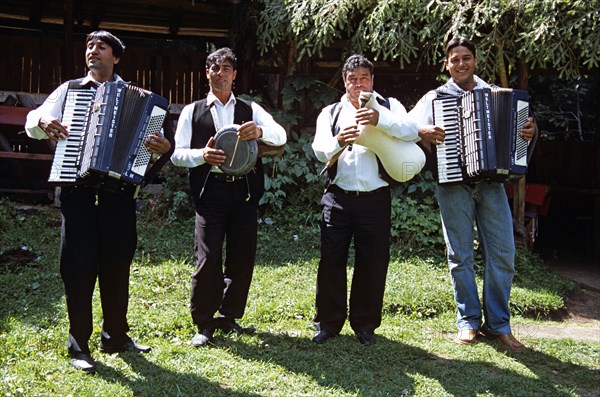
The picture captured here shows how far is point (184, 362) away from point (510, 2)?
5086 millimetres

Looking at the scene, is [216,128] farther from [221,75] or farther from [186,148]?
[221,75]

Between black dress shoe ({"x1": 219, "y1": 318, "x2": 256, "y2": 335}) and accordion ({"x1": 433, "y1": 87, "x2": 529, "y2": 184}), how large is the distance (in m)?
1.76

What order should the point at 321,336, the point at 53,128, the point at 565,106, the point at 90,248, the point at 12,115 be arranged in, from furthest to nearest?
1. the point at 565,106
2. the point at 12,115
3. the point at 321,336
4. the point at 90,248
5. the point at 53,128

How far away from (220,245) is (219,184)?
1.35ft

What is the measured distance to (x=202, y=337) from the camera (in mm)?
4586

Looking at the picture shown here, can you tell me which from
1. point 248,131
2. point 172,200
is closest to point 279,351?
point 248,131

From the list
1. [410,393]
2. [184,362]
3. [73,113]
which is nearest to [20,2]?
[73,113]

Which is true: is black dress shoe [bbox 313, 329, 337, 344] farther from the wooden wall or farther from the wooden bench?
the wooden wall

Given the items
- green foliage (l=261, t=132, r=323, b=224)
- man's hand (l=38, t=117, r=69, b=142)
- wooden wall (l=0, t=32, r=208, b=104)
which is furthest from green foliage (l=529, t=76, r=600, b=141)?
man's hand (l=38, t=117, r=69, b=142)

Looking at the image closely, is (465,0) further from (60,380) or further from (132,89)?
(60,380)

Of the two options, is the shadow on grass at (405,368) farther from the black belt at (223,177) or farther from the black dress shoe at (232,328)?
the black belt at (223,177)

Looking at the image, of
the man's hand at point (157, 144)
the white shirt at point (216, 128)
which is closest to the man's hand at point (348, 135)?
the white shirt at point (216, 128)

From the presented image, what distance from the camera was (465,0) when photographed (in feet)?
23.7

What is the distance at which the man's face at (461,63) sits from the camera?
15.4 ft
